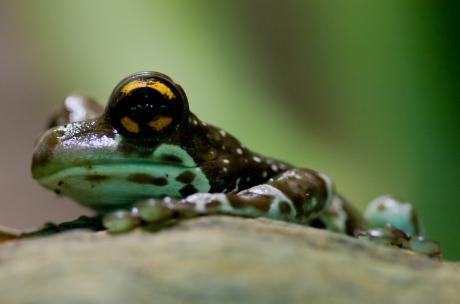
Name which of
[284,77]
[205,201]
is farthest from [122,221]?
[284,77]

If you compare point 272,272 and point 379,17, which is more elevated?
point 379,17

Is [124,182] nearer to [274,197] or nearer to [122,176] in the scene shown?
[122,176]

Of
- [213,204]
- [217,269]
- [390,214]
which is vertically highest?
[390,214]

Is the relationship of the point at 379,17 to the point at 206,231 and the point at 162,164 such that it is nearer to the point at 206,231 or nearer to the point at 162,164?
the point at 162,164

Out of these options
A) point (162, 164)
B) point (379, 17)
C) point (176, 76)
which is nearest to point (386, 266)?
point (162, 164)

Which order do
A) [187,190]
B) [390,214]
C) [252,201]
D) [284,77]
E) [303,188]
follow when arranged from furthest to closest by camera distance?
[284,77] → [390,214] → [303,188] → [187,190] → [252,201]

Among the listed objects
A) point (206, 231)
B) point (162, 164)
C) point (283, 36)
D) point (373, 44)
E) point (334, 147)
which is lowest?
point (206, 231)
